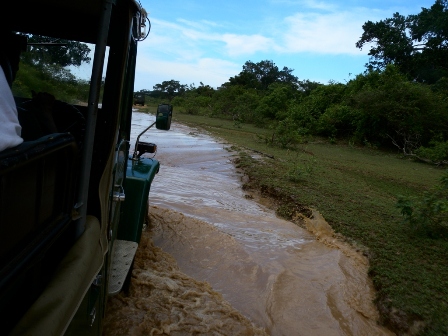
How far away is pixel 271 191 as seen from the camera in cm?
777

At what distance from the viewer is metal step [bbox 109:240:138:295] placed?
94.2 inches

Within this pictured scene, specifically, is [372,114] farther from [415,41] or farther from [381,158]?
[415,41]

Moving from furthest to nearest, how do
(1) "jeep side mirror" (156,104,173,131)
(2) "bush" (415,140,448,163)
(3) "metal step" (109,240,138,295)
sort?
(2) "bush" (415,140,448,163) → (1) "jeep side mirror" (156,104,173,131) → (3) "metal step" (109,240,138,295)

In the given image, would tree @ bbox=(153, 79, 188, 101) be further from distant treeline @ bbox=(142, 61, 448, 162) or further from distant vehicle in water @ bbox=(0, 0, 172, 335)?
distant vehicle in water @ bbox=(0, 0, 172, 335)

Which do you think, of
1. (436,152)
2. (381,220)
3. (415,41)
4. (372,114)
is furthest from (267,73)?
(381,220)

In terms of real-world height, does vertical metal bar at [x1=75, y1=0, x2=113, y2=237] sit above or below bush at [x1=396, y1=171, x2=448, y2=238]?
above

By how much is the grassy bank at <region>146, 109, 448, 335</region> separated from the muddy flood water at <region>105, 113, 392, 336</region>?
0.23 m

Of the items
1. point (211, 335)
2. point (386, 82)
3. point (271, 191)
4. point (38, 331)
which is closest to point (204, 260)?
point (211, 335)

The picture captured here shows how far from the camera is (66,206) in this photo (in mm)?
1551

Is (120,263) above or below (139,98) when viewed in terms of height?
below

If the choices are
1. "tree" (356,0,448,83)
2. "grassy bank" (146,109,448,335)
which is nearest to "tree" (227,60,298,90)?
"tree" (356,0,448,83)

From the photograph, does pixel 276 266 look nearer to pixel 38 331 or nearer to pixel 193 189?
pixel 193 189

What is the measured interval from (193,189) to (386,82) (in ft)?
46.2

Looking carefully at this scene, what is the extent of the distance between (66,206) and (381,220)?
19.0 ft
